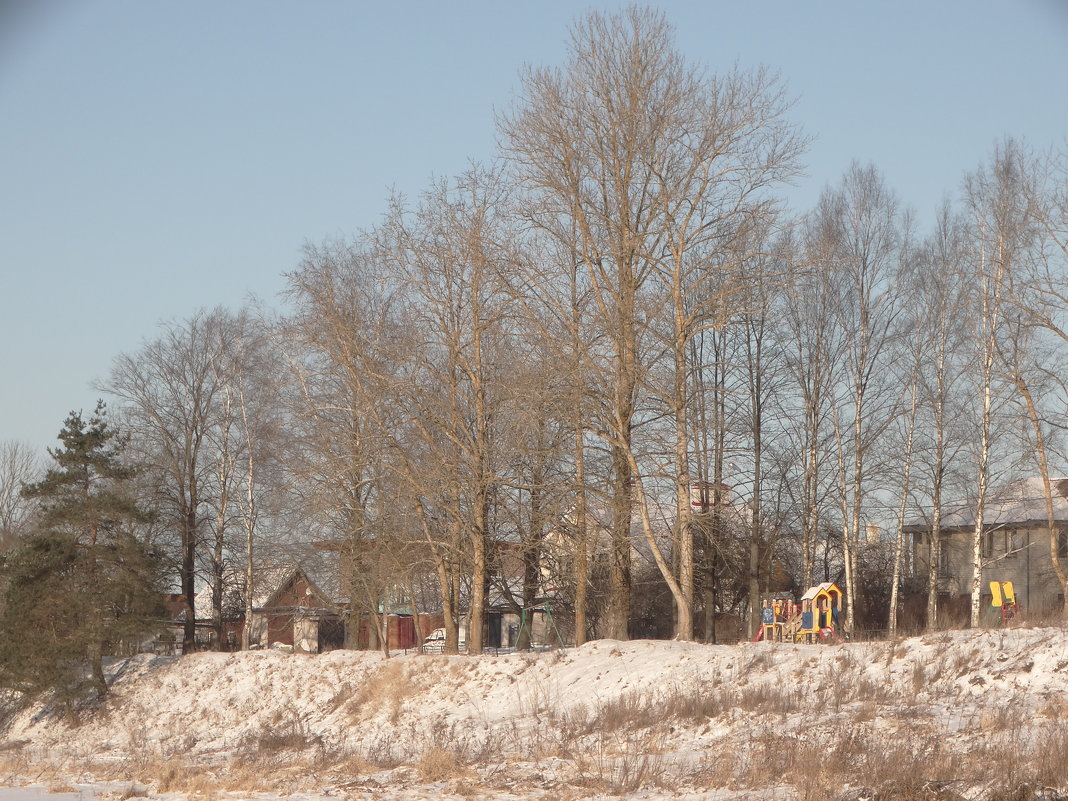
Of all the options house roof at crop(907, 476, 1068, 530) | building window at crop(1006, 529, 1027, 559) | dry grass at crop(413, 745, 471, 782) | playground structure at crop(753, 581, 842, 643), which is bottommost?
dry grass at crop(413, 745, 471, 782)

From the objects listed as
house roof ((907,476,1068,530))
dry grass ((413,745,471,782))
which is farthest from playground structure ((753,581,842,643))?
house roof ((907,476,1068,530))

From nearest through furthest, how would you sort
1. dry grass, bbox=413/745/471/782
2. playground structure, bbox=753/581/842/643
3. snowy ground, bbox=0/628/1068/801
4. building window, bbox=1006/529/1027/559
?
snowy ground, bbox=0/628/1068/801 → dry grass, bbox=413/745/471/782 → playground structure, bbox=753/581/842/643 → building window, bbox=1006/529/1027/559

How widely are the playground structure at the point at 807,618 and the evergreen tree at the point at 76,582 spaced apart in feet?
59.7

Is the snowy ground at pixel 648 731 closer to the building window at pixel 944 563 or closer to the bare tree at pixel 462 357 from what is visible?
the bare tree at pixel 462 357

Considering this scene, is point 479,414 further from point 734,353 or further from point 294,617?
point 294,617

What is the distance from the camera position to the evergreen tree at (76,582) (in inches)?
1204

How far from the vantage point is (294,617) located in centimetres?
4500

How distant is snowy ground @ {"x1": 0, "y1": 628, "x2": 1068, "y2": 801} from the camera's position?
11992 millimetres

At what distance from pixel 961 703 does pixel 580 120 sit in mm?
14818

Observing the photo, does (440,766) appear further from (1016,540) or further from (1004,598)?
(1016,540)

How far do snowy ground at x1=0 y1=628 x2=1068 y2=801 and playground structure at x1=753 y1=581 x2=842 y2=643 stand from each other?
3.45 m

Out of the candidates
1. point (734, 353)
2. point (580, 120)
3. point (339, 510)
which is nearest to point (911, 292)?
point (734, 353)

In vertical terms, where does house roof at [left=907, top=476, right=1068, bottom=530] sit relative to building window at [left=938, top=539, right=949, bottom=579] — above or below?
above

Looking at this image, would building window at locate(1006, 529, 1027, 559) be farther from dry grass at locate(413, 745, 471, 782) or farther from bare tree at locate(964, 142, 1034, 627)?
dry grass at locate(413, 745, 471, 782)
